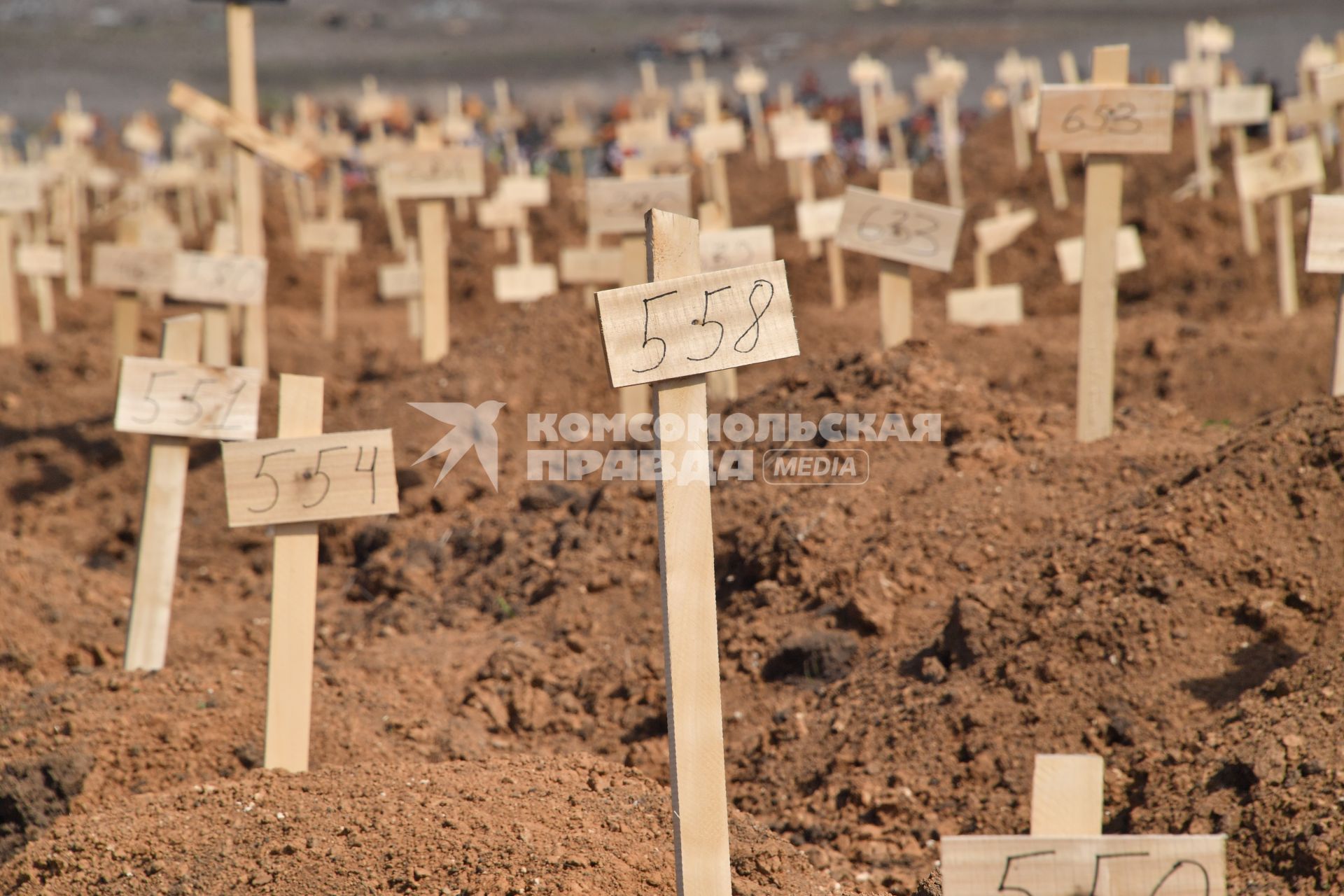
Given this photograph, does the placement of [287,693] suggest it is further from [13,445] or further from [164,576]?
[13,445]

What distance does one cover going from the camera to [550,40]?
1086 inches

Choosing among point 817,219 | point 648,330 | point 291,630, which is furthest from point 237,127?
point 648,330

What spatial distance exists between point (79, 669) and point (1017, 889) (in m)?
3.78

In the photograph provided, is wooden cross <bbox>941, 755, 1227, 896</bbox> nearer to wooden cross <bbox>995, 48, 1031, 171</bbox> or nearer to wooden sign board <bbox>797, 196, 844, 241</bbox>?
wooden sign board <bbox>797, 196, 844, 241</bbox>

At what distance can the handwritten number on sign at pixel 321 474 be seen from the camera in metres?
3.92

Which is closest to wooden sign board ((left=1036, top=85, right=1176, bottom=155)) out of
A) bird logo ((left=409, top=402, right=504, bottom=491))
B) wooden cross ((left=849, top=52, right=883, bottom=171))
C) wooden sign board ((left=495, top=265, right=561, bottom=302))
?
bird logo ((left=409, top=402, right=504, bottom=491))

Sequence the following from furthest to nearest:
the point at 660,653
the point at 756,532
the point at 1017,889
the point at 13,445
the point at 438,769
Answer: the point at 13,445, the point at 756,532, the point at 660,653, the point at 438,769, the point at 1017,889

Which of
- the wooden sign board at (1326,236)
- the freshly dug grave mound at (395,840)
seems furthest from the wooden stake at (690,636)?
the wooden sign board at (1326,236)

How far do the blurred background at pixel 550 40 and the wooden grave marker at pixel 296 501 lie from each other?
17640mm

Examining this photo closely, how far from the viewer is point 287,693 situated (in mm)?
3941

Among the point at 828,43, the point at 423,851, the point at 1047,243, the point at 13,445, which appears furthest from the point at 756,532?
the point at 828,43

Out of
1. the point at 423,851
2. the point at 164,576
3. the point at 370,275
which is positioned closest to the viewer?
the point at 423,851

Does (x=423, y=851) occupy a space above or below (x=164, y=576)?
below

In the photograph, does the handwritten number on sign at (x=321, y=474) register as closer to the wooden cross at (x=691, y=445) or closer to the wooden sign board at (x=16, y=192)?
the wooden cross at (x=691, y=445)
